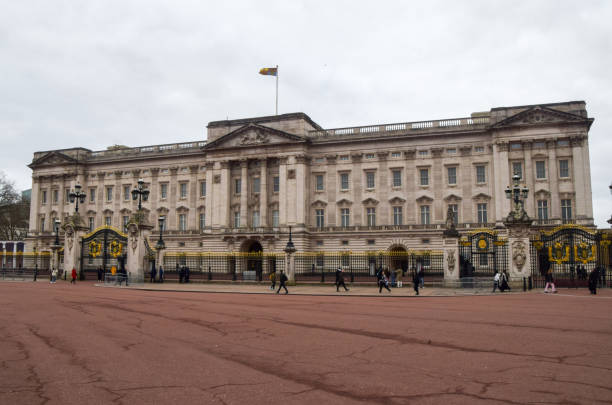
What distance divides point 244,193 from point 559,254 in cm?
3944

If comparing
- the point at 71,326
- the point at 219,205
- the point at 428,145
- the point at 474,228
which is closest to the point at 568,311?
the point at 71,326

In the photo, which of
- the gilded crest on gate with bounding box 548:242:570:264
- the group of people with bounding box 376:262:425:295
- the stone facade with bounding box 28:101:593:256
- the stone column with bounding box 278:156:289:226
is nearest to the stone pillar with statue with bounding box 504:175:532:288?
the gilded crest on gate with bounding box 548:242:570:264

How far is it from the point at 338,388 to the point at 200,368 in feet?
8.63

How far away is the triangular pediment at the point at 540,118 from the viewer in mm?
49969

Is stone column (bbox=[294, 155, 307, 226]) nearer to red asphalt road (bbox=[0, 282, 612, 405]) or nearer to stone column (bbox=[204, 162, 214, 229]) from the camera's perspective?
stone column (bbox=[204, 162, 214, 229])

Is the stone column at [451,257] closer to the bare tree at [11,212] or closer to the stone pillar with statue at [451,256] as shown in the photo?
the stone pillar with statue at [451,256]

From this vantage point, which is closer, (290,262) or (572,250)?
(572,250)

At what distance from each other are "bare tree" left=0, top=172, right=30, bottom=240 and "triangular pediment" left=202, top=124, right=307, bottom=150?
37.2 meters

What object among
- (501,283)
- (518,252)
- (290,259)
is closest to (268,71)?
(290,259)

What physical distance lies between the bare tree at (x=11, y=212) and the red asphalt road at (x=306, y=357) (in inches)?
2803

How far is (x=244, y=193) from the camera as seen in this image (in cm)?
6166

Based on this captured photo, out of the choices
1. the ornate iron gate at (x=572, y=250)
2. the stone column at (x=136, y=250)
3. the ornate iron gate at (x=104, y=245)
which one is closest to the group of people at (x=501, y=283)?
the ornate iron gate at (x=572, y=250)

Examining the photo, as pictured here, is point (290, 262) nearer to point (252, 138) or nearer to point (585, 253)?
point (585, 253)

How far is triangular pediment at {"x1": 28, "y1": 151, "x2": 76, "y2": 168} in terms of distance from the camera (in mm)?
71312
